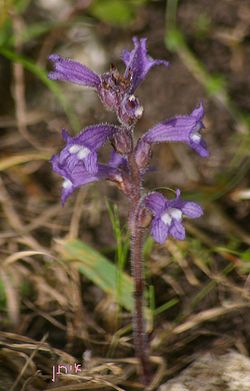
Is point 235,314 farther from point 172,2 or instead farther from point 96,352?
point 172,2

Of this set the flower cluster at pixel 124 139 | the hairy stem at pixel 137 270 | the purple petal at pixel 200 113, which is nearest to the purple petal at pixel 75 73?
the flower cluster at pixel 124 139

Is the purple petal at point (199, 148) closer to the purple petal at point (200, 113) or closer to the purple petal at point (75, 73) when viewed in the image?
the purple petal at point (200, 113)

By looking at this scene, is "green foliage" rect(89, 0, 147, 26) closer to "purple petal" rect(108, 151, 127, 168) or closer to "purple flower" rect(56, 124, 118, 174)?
"purple petal" rect(108, 151, 127, 168)

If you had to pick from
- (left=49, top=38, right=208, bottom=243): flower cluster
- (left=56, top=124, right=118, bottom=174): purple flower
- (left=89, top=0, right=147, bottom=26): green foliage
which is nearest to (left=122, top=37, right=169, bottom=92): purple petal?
(left=49, top=38, right=208, bottom=243): flower cluster

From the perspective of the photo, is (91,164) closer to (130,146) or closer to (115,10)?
(130,146)

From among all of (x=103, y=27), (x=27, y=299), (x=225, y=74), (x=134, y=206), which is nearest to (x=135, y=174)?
(x=134, y=206)

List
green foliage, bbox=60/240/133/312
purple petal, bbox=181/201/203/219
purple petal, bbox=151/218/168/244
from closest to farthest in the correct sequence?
purple petal, bbox=151/218/168/244, purple petal, bbox=181/201/203/219, green foliage, bbox=60/240/133/312

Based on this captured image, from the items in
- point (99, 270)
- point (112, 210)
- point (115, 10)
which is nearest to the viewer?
point (99, 270)

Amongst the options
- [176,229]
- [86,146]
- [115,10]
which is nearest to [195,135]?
[176,229]

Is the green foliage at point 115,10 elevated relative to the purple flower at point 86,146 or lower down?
elevated
